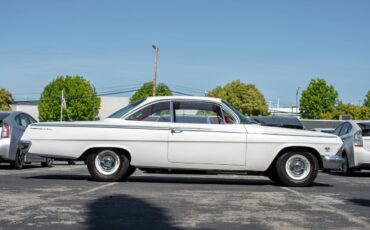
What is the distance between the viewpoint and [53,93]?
86.2 metres

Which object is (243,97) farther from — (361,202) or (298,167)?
(361,202)

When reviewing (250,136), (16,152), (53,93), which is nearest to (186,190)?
(250,136)

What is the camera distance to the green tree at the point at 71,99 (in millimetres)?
83500

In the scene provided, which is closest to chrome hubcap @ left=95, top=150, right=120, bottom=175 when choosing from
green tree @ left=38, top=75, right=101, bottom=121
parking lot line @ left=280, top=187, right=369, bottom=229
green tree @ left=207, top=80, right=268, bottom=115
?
parking lot line @ left=280, top=187, right=369, bottom=229

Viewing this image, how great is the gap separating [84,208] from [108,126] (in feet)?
11.1

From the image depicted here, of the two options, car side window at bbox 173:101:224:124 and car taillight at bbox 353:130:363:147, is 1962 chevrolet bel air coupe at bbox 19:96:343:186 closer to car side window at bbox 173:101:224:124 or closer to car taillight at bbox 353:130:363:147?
car side window at bbox 173:101:224:124

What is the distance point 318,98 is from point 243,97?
40.5 feet

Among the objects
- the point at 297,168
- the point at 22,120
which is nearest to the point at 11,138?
the point at 22,120

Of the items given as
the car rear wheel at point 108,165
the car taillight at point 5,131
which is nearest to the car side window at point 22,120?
the car taillight at point 5,131

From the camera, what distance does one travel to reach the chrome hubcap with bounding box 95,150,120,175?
31.2 ft

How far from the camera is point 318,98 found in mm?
83375

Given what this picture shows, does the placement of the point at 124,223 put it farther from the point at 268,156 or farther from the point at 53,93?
the point at 53,93

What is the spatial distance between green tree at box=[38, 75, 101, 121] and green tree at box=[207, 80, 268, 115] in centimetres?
2032

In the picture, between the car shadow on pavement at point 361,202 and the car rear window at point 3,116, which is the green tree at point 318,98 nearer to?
the car rear window at point 3,116
